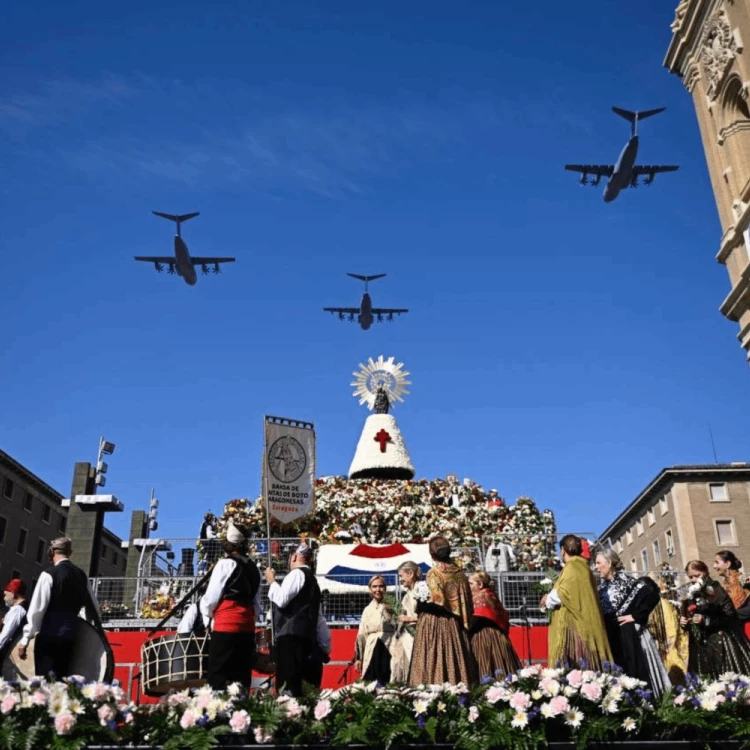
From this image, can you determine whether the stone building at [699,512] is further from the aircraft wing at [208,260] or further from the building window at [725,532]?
the aircraft wing at [208,260]

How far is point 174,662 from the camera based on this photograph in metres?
7.23

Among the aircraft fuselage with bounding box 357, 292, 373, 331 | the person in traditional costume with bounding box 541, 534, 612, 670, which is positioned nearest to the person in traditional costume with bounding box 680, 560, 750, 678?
the person in traditional costume with bounding box 541, 534, 612, 670

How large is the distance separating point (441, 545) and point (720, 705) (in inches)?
126

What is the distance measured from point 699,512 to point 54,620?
50392mm

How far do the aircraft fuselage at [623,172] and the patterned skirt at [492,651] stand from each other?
2685 centimetres

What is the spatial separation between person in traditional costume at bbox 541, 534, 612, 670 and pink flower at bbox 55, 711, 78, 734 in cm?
418

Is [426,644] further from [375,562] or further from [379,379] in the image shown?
[379,379]

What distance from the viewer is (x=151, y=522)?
31.7m

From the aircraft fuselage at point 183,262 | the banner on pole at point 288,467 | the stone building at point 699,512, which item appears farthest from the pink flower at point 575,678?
the stone building at point 699,512

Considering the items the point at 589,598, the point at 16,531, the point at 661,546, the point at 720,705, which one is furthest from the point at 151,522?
the point at 661,546

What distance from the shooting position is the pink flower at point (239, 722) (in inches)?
169

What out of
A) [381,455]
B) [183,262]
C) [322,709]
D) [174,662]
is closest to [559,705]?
[322,709]

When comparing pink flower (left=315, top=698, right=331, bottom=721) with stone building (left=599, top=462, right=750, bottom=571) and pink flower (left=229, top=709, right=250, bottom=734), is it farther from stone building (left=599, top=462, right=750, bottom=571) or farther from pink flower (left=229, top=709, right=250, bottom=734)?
stone building (left=599, top=462, right=750, bottom=571)

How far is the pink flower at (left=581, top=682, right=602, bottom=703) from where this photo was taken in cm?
468
